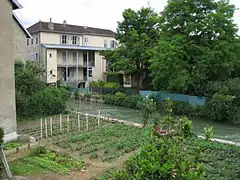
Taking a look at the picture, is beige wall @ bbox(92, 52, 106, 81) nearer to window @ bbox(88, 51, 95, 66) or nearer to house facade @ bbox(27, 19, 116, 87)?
house facade @ bbox(27, 19, 116, 87)

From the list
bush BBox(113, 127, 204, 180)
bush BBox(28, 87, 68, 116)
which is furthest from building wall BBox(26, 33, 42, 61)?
bush BBox(113, 127, 204, 180)

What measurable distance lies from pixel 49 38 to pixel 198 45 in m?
20.8

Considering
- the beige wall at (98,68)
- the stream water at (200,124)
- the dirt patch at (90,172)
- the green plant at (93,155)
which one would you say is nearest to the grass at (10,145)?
the dirt patch at (90,172)

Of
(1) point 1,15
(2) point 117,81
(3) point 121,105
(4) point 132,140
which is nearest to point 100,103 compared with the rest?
(3) point 121,105

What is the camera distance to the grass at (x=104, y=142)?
10.5m

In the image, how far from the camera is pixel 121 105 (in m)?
25.4

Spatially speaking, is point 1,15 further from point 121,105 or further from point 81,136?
point 121,105

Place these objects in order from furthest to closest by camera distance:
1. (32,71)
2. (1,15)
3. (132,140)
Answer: (32,71) < (132,140) < (1,15)

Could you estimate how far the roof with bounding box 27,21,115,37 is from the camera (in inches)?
1304

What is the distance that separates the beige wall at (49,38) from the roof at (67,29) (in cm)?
51

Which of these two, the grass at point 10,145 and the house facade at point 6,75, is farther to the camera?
the house facade at point 6,75

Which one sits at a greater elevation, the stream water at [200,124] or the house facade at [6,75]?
the house facade at [6,75]

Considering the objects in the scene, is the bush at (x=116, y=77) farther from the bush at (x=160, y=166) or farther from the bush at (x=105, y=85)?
the bush at (x=160, y=166)

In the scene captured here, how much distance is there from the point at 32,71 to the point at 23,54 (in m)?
3.67
